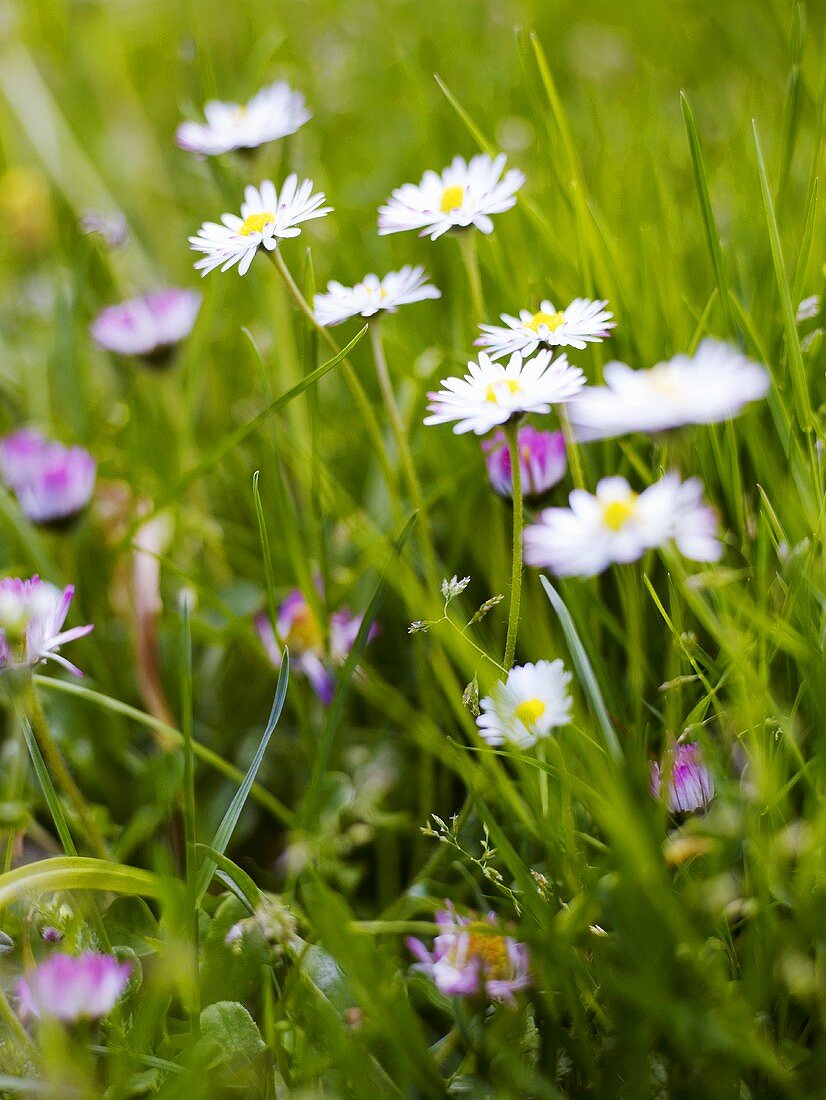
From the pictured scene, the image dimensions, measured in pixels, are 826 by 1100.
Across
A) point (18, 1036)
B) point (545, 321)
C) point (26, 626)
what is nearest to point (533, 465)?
point (545, 321)

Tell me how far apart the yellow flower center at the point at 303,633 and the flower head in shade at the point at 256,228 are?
28cm

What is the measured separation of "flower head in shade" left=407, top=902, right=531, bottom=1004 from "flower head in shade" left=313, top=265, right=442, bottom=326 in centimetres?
35

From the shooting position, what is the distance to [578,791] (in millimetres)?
444

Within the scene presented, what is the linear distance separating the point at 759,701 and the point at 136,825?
430 mm

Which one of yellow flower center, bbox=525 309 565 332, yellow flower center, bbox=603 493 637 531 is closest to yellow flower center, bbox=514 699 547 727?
yellow flower center, bbox=603 493 637 531

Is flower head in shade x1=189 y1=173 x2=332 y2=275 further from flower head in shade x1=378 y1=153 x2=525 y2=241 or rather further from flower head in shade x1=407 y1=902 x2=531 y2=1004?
flower head in shade x1=407 y1=902 x2=531 y2=1004

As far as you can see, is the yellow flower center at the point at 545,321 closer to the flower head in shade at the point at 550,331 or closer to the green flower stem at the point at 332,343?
the flower head in shade at the point at 550,331

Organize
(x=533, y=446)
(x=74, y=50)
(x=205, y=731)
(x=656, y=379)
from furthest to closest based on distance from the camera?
(x=74, y=50), (x=205, y=731), (x=533, y=446), (x=656, y=379)

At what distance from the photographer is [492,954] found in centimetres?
50

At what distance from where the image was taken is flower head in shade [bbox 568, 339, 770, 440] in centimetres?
37

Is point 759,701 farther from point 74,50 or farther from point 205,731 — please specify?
point 74,50

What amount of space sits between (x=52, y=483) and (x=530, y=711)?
1.56ft

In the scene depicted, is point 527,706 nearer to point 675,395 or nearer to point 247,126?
point 675,395

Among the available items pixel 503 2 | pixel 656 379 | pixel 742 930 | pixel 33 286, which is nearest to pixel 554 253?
pixel 656 379
